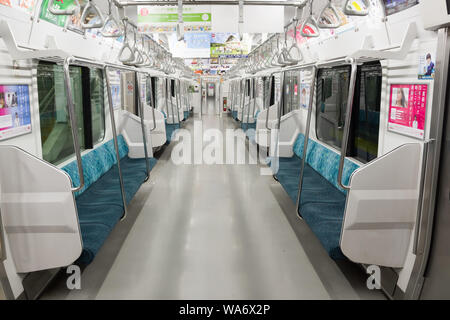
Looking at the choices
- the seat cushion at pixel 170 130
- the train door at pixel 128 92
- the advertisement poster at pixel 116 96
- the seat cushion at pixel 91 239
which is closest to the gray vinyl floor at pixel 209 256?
A: the seat cushion at pixel 91 239

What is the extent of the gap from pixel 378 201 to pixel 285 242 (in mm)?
1514

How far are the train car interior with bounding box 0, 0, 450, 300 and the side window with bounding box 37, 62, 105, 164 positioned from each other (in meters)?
0.03

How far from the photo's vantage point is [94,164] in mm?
4902

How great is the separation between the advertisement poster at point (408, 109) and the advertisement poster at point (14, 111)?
3079 mm

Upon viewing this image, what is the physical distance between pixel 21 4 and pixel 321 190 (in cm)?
360

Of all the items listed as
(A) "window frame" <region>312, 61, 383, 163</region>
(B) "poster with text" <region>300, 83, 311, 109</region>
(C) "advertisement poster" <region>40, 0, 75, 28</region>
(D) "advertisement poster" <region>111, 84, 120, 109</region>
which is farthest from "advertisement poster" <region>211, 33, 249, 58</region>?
(C) "advertisement poster" <region>40, 0, 75, 28</region>

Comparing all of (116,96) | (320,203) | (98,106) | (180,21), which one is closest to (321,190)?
(320,203)

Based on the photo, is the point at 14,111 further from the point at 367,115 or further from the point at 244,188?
the point at 244,188

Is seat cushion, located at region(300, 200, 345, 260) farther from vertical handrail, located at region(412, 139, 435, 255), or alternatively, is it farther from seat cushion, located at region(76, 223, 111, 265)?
seat cushion, located at region(76, 223, 111, 265)

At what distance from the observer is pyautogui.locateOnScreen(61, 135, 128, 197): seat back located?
13.3 ft

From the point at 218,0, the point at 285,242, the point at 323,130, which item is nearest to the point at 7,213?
the point at 285,242

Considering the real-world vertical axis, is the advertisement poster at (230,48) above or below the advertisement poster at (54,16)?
above

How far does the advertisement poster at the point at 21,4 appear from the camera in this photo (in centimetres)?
302

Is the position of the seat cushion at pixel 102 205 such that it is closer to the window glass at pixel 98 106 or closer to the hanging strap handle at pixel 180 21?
the window glass at pixel 98 106
